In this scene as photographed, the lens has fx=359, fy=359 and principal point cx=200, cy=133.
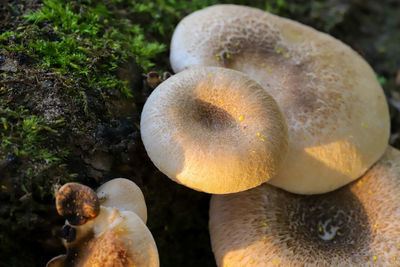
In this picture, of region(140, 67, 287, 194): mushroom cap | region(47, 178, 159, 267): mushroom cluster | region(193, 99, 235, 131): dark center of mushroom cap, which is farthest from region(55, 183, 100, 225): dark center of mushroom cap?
region(193, 99, 235, 131): dark center of mushroom cap

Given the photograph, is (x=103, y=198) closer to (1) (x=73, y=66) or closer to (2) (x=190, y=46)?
(1) (x=73, y=66)

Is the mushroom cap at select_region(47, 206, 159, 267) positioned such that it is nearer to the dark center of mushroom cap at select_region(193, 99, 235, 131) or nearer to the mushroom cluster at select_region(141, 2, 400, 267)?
the mushroom cluster at select_region(141, 2, 400, 267)

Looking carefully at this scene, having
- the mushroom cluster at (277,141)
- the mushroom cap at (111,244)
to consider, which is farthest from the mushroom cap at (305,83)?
the mushroom cap at (111,244)

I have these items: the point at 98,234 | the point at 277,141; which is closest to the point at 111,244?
the point at 98,234

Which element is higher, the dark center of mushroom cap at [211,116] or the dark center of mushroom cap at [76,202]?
the dark center of mushroom cap at [211,116]

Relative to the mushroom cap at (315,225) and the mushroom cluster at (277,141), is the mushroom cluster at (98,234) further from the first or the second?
the mushroom cap at (315,225)

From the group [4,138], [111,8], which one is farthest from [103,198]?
[111,8]

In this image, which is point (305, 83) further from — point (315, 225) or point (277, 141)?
point (315, 225)
